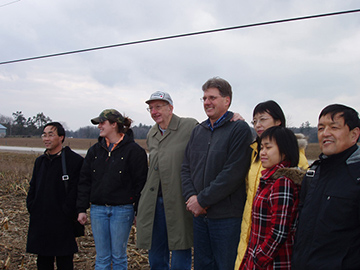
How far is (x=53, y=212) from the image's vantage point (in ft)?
11.8

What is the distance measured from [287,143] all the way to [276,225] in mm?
632

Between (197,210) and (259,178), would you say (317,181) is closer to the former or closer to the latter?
(259,178)

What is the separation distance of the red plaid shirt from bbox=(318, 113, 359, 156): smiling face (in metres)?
0.37

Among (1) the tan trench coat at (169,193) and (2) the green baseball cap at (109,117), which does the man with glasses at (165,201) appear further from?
(2) the green baseball cap at (109,117)

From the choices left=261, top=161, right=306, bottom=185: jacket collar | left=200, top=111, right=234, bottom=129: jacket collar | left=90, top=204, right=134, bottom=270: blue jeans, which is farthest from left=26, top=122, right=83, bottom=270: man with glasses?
left=261, top=161, right=306, bottom=185: jacket collar

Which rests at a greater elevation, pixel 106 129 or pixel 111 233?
pixel 106 129

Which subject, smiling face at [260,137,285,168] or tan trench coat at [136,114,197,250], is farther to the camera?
tan trench coat at [136,114,197,250]

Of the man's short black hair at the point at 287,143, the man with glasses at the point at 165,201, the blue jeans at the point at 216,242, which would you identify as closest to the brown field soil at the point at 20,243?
the man with glasses at the point at 165,201

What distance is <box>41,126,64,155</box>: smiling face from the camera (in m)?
3.73

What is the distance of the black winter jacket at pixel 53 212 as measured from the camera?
3531mm

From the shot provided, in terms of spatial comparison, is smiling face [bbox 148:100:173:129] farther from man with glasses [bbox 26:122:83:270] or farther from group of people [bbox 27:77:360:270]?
man with glasses [bbox 26:122:83:270]

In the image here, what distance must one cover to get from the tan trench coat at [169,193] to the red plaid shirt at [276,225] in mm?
1051

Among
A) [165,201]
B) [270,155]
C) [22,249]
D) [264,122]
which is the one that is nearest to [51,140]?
[165,201]

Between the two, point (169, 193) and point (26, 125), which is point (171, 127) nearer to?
point (169, 193)
